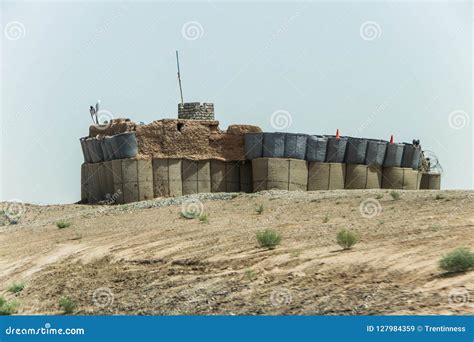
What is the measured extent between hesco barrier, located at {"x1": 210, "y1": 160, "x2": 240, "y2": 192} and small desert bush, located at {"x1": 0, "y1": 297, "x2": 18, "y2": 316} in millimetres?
14372

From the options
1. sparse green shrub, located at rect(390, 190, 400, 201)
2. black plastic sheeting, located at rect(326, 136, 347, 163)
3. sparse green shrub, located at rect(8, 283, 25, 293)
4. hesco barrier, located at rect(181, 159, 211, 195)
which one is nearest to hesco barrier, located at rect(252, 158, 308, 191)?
black plastic sheeting, located at rect(326, 136, 347, 163)

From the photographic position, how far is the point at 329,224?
1706 cm

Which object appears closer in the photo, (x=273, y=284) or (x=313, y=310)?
(x=313, y=310)

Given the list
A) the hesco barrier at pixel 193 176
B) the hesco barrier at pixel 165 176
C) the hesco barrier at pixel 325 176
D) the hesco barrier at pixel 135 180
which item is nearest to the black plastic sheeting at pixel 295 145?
the hesco barrier at pixel 325 176

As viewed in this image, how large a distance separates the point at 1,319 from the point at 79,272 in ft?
12.8

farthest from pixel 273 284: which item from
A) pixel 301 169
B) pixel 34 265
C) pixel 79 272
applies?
pixel 301 169

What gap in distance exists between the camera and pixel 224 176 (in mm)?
27953

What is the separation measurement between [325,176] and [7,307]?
→ 53.5ft

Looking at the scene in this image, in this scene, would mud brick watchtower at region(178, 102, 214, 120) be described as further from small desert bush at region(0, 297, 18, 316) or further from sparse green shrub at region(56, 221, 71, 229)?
small desert bush at region(0, 297, 18, 316)

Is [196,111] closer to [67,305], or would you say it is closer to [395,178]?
[395,178]

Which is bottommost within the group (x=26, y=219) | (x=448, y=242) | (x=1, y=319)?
(x=26, y=219)

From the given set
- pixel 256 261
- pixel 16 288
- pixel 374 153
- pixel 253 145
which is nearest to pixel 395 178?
pixel 374 153

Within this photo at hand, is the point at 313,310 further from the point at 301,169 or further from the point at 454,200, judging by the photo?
the point at 301,169

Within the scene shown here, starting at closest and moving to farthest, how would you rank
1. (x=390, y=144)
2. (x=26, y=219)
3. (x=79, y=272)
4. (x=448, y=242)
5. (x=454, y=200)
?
(x=448, y=242), (x=79, y=272), (x=454, y=200), (x=26, y=219), (x=390, y=144)
